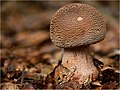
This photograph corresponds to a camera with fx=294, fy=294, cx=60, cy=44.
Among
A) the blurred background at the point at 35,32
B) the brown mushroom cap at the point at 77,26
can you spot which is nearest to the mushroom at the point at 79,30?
the brown mushroom cap at the point at 77,26

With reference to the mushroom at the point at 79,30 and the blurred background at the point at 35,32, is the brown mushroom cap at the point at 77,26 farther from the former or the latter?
the blurred background at the point at 35,32

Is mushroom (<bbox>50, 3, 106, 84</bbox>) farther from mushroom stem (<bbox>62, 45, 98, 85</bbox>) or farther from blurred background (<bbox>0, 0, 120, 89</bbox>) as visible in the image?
blurred background (<bbox>0, 0, 120, 89</bbox>)

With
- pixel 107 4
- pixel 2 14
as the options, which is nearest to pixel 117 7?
pixel 107 4

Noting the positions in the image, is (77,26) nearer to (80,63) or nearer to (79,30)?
(79,30)

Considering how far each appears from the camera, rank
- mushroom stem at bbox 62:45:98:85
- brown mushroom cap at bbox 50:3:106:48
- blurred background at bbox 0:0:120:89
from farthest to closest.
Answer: blurred background at bbox 0:0:120:89 < mushroom stem at bbox 62:45:98:85 < brown mushroom cap at bbox 50:3:106:48

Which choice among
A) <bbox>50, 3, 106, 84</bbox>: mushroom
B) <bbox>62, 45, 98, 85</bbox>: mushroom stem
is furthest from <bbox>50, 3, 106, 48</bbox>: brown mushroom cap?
<bbox>62, 45, 98, 85</bbox>: mushroom stem

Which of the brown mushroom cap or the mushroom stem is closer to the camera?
the brown mushroom cap

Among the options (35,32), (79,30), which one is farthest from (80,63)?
(35,32)
